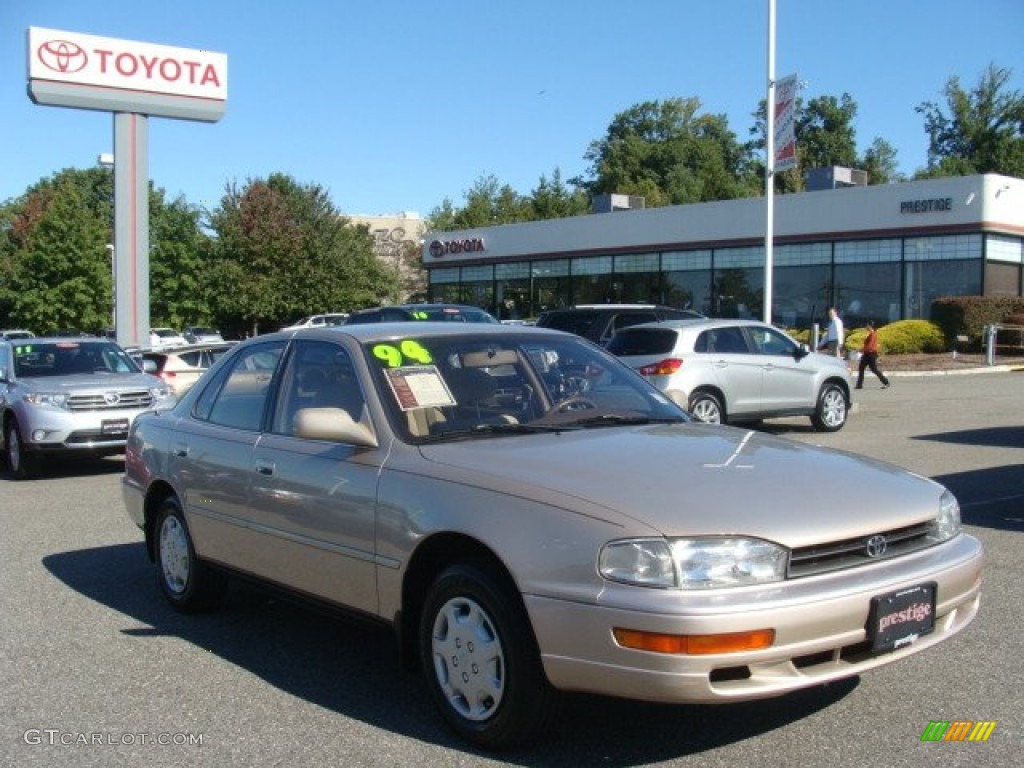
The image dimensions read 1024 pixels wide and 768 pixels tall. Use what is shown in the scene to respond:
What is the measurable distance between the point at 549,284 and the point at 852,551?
42279mm

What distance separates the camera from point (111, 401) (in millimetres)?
12906

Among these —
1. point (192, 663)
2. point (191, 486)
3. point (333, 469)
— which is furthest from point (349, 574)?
point (191, 486)

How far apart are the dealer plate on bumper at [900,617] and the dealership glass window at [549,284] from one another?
41.2 meters

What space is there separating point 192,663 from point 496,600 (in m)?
2.17

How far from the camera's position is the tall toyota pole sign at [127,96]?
3028 cm

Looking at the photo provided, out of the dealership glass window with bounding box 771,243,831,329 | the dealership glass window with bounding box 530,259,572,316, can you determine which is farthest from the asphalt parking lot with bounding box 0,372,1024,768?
the dealership glass window with bounding box 530,259,572,316

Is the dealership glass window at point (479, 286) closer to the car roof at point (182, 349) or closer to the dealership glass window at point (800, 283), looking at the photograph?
the dealership glass window at point (800, 283)

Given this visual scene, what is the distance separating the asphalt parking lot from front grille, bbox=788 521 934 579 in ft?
2.43

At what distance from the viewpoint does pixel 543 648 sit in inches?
151

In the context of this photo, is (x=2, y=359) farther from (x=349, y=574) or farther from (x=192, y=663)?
(x=349, y=574)

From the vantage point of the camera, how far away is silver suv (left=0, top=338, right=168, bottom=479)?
12.6 metres

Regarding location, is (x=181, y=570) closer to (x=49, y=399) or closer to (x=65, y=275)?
(x=49, y=399)

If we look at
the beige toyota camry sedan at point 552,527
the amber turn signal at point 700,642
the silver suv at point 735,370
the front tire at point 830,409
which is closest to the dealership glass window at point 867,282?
the front tire at point 830,409

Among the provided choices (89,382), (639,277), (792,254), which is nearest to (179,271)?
(639,277)
